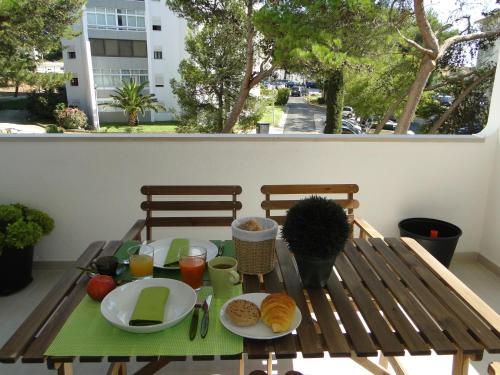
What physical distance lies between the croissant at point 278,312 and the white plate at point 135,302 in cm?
20

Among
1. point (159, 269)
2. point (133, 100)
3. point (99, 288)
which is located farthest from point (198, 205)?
point (133, 100)

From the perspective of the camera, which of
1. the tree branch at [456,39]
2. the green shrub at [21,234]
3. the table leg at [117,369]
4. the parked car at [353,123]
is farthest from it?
the parked car at [353,123]

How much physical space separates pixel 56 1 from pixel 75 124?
28.8 ft

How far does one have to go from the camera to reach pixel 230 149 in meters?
2.73

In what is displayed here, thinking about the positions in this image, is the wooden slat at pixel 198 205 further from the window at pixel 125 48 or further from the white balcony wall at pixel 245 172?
the window at pixel 125 48

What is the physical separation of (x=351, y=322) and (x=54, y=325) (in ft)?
2.48

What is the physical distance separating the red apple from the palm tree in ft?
61.0

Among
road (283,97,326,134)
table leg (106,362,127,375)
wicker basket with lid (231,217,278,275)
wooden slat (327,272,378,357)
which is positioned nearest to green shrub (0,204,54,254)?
table leg (106,362,127,375)

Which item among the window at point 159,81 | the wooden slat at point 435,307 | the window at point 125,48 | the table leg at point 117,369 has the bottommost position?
the table leg at point 117,369

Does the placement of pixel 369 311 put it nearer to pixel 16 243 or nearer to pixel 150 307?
pixel 150 307

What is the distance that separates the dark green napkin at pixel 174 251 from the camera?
1312mm

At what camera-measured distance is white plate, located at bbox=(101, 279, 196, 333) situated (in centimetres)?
94

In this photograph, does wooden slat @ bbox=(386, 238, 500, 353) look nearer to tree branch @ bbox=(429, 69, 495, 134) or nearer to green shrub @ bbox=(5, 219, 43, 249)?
green shrub @ bbox=(5, 219, 43, 249)

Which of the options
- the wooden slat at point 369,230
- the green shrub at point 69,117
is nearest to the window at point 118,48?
the green shrub at point 69,117
